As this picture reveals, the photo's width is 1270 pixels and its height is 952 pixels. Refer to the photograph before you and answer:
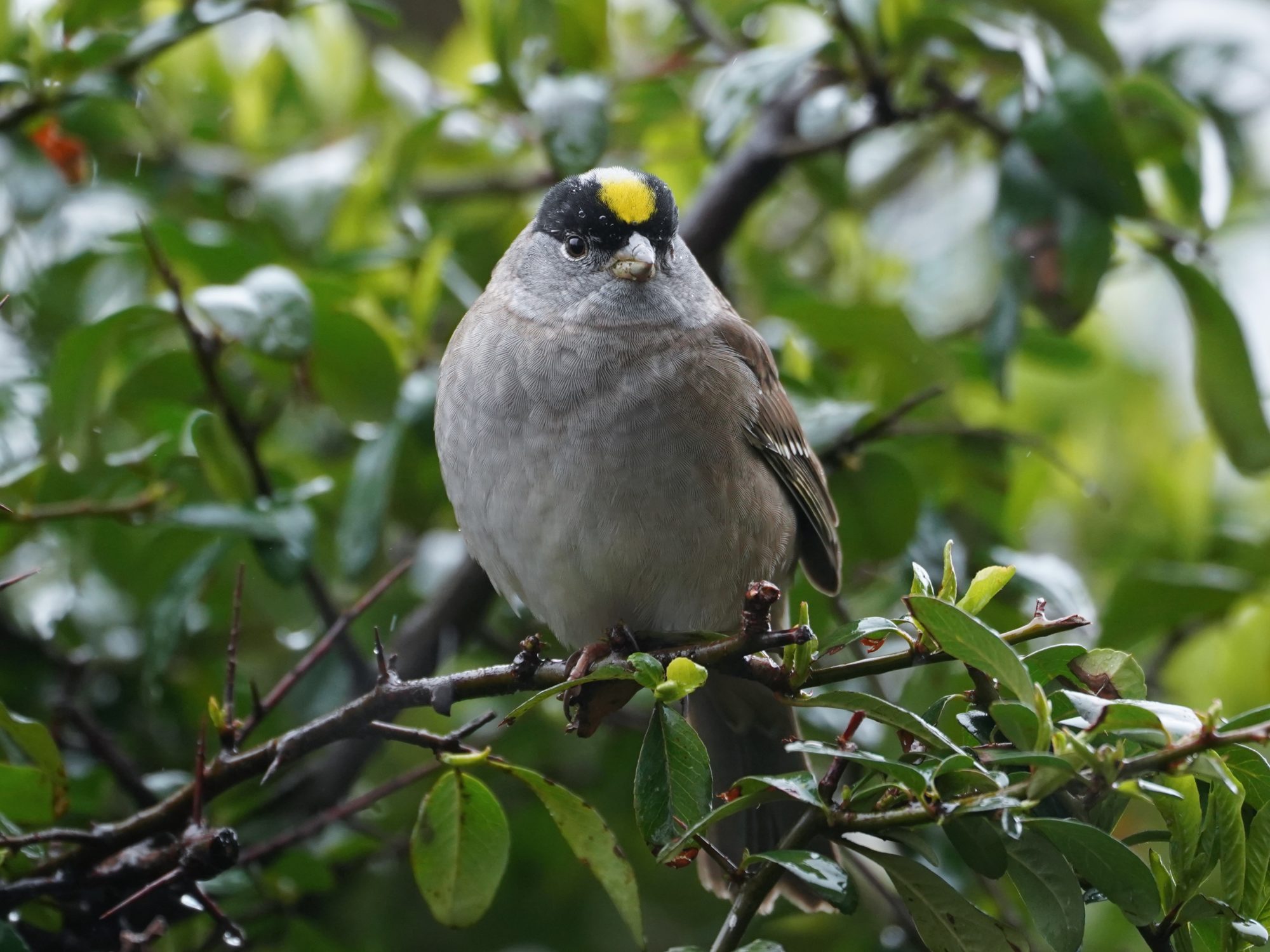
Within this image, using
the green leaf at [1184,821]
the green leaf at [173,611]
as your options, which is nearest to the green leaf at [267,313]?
the green leaf at [173,611]

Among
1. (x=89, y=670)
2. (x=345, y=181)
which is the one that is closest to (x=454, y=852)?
(x=89, y=670)

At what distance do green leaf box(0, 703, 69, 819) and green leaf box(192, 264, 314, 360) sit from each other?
31.7 inches

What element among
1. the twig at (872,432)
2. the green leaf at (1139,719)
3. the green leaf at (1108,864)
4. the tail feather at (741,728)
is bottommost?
the tail feather at (741,728)

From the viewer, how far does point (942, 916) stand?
1.72 meters

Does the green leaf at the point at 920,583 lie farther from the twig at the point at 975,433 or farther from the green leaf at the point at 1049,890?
the twig at the point at 975,433

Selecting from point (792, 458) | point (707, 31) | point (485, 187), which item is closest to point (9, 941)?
point (792, 458)

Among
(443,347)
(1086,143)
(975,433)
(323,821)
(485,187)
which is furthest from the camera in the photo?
(485,187)

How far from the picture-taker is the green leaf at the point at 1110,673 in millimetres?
1618

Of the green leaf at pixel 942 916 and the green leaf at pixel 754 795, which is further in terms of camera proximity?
the green leaf at pixel 942 916

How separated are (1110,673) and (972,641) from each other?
244mm

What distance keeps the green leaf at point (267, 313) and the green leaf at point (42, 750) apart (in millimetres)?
804

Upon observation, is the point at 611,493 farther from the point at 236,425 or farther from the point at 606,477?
the point at 236,425

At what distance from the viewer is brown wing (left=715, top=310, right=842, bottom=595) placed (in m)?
2.92

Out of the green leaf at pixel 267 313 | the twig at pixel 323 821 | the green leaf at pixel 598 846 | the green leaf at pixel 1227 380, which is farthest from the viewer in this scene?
the green leaf at pixel 1227 380
